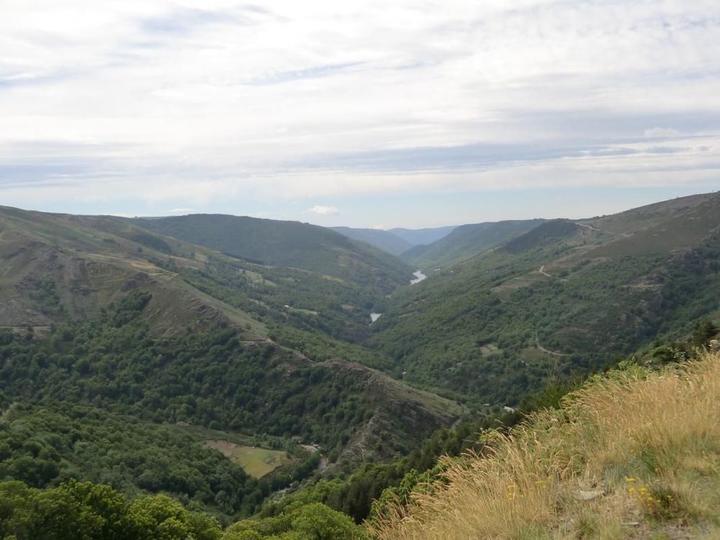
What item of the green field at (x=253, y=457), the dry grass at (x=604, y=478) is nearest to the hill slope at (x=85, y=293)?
the green field at (x=253, y=457)

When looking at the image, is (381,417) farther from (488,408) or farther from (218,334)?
(218,334)

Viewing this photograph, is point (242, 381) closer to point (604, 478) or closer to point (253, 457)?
point (253, 457)

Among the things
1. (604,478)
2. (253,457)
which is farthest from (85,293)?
(604,478)

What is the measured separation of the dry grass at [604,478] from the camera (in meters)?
6.62

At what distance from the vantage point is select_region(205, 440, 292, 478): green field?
10012cm

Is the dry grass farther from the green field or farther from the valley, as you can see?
the green field

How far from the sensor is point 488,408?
134 metres

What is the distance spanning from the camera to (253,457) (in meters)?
105

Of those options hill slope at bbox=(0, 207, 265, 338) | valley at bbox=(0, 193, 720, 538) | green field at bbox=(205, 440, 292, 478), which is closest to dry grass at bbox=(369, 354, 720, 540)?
valley at bbox=(0, 193, 720, 538)

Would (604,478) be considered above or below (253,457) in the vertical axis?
above

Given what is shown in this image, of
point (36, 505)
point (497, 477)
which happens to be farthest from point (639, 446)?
point (36, 505)

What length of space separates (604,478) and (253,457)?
106 m

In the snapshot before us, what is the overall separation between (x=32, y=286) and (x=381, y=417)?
450ft

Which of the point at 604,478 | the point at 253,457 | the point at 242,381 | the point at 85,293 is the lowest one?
the point at 253,457
